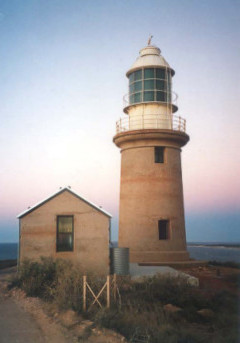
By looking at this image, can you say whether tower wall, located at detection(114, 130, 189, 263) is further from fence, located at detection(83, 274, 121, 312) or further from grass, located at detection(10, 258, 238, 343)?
fence, located at detection(83, 274, 121, 312)

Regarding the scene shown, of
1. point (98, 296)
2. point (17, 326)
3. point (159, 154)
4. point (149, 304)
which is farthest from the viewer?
point (159, 154)

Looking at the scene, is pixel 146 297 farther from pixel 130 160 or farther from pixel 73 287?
pixel 130 160

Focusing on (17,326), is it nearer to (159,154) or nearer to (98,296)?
(98,296)

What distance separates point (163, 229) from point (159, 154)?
3.97 m

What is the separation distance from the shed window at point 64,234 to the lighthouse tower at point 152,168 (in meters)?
4.61

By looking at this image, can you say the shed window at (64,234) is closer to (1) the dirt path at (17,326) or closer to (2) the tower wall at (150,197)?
(1) the dirt path at (17,326)

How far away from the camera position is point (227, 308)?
11477 mm

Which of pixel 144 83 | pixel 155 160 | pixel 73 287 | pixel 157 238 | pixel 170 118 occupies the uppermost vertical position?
pixel 144 83

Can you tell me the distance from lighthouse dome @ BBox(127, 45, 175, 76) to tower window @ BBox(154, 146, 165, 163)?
13.5 feet

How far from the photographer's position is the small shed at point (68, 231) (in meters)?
15.0

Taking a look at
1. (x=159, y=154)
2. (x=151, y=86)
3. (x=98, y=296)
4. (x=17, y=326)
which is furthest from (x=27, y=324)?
(x=151, y=86)

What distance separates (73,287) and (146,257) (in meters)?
7.66

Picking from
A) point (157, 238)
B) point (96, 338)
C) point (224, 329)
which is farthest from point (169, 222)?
point (96, 338)

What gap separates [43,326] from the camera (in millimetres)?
9102
